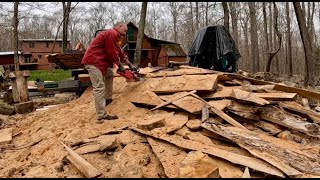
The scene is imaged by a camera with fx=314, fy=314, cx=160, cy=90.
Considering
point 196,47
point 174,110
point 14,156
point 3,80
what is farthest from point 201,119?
point 3,80

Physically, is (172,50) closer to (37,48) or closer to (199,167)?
(37,48)

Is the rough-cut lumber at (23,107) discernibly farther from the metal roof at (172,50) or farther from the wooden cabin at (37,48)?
the wooden cabin at (37,48)

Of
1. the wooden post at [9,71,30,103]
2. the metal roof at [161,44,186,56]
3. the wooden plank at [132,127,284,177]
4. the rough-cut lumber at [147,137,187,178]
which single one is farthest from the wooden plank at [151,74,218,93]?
the metal roof at [161,44,186,56]

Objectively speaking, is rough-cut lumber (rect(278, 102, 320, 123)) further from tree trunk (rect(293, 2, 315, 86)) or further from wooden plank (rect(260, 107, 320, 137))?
tree trunk (rect(293, 2, 315, 86))

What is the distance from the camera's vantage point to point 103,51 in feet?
18.3

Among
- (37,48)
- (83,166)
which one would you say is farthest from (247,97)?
(37,48)

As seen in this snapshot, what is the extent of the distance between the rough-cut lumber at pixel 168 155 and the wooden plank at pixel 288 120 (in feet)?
5.78

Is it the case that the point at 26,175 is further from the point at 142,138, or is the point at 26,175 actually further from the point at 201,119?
the point at 201,119

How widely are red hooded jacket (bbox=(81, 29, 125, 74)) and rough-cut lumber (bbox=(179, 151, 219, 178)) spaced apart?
2770mm

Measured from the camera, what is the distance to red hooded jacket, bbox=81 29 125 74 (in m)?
5.43

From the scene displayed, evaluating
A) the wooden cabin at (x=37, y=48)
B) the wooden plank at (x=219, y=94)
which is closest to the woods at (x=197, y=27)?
the wooden cabin at (x=37, y=48)

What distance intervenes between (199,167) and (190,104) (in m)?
1.86

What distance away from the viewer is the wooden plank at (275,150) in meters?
3.28

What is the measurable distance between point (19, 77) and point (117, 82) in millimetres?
2579
